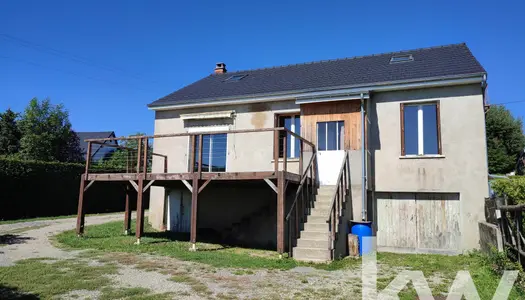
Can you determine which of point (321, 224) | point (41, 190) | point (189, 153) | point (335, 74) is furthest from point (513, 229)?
point (41, 190)

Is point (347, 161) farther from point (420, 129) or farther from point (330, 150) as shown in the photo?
point (420, 129)

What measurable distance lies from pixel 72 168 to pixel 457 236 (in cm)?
1795

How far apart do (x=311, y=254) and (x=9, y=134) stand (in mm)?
32458

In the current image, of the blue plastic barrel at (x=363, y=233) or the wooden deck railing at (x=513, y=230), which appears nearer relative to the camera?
the wooden deck railing at (x=513, y=230)

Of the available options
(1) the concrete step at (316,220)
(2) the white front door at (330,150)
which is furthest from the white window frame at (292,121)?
(1) the concrete step at (316,220)

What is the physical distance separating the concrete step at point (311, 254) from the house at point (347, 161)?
0.02m

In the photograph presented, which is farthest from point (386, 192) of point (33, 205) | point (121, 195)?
point (121, 195)

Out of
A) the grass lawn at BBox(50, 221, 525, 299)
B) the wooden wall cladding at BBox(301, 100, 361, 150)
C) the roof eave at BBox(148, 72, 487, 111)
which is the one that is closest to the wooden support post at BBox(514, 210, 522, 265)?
the grass lawn at BBox(50, 221, 525, 299)

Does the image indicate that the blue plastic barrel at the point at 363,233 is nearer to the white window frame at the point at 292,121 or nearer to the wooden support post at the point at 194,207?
the white window frame at the point at 292,121

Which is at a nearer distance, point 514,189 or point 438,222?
point 514,189

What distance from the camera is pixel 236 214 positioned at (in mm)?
13539

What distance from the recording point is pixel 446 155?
420 inches

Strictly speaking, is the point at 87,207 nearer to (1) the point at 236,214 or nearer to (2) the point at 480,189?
(1) the point at 236,214

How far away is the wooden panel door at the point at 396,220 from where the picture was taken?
11047mm
